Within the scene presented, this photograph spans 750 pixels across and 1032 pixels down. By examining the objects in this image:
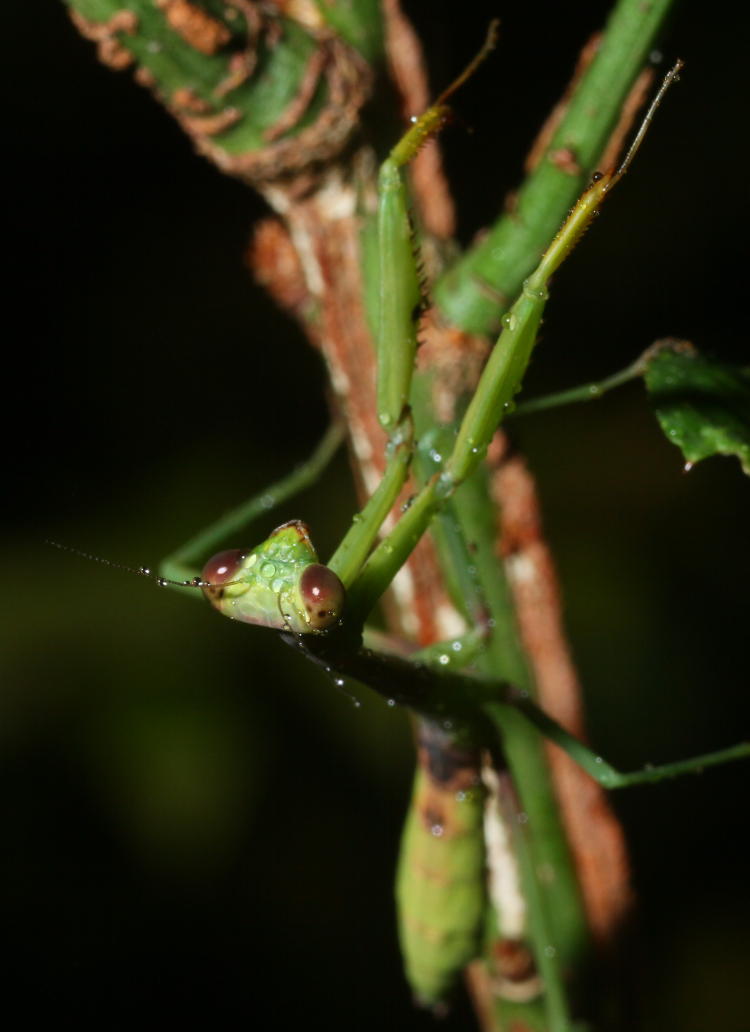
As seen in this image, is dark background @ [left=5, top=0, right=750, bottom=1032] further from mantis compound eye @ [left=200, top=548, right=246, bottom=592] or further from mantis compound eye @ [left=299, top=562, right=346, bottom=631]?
mantis compound eye @ [left=299, top=562, right=346, bottom=631]

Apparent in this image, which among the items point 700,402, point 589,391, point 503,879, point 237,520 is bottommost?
point 503,879

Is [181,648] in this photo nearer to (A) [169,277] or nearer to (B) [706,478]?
(A) [169,277]

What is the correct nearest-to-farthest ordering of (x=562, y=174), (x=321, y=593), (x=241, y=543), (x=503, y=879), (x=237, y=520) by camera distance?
(x=321, y=593), (x=562, y=174), (x=503, y=879), (x=237, y=520), (x=241, y=543)

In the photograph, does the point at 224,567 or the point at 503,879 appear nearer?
the point at 224,567

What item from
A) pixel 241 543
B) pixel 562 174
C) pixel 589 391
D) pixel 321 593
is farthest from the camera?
pixel 241 543

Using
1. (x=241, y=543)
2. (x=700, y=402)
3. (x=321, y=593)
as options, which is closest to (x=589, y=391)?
(x=700, y=402)

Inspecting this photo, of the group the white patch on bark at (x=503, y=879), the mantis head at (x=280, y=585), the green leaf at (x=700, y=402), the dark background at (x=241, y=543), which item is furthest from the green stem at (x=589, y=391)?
the dark background at (x=241, y=543)

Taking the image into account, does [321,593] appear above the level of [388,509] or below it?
below

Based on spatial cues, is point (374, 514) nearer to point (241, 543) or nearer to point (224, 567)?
point (224, 567)
